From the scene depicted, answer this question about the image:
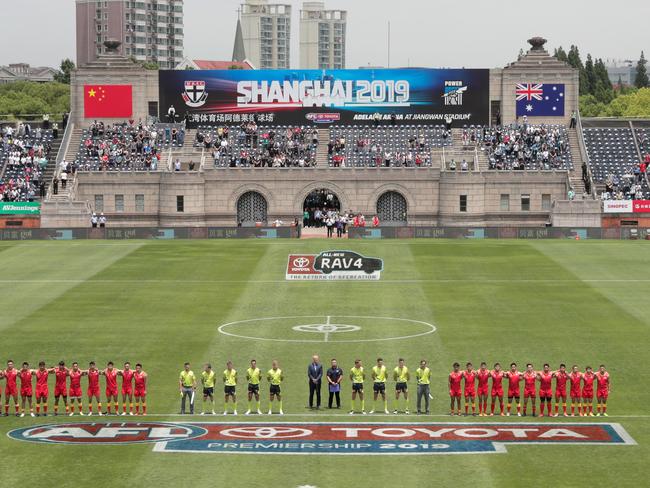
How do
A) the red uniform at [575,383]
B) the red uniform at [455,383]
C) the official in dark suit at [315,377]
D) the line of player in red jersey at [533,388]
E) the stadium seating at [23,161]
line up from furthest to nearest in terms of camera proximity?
the stadium seating at [23,161], the official in dark suit at [315,377], the red uniform at [455,383], the line of player in red jersey at [533,388], the red uniform at [575,383]

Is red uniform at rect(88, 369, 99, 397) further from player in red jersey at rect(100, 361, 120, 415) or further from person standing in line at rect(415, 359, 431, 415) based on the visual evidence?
person standing in line at rect(415, 359, 431, 415)

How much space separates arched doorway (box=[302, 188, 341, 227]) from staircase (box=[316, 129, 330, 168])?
7.78 ft

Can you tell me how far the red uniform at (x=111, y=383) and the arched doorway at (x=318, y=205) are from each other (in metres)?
70.1

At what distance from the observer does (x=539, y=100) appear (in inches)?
4715

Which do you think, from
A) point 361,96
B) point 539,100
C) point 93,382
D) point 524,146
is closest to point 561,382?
point 93,382

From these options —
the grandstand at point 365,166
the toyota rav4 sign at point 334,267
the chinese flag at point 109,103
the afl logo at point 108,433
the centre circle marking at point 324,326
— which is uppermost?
the chinese flag at point 109,103

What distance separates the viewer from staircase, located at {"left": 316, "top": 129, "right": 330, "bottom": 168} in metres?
113

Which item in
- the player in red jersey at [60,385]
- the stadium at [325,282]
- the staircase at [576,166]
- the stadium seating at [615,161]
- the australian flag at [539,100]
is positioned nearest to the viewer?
the stadium at [325,282]

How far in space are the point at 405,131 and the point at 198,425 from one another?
81.0 metres

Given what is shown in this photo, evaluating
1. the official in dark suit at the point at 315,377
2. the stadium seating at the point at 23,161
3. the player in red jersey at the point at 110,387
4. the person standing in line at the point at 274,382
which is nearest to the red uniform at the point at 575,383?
the official in dark suit at the point at 315,377

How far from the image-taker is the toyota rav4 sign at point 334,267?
7538cm

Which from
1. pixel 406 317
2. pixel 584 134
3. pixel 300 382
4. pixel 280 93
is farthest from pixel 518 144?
pixel 300 382

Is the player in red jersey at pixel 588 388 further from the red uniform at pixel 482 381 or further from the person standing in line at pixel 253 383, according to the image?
the person standing in line at pixel 253 383

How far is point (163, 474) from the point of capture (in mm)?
34031
